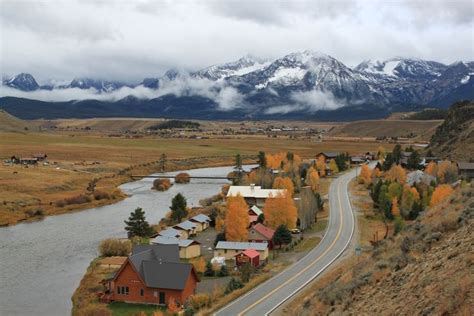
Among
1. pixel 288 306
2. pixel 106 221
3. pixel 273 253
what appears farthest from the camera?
pixel 106 221

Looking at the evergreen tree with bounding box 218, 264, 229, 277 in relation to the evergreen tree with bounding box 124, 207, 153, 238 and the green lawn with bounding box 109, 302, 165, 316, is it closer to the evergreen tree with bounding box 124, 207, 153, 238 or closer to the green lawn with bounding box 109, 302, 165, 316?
the green lawn with bounding box 109, 302, 165, 316

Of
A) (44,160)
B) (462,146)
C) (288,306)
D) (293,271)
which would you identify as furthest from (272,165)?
(288,306)

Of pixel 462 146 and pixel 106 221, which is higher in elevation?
pixel 462 146

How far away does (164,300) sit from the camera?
131 ft

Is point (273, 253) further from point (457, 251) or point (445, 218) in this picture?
point (457, 251)

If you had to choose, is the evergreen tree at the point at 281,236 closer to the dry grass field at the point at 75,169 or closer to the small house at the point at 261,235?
the small house at the point at 261,235

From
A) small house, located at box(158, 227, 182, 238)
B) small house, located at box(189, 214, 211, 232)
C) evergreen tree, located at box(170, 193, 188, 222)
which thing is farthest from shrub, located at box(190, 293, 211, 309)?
evergreen tree, located at box(170, 193, 188, 222)

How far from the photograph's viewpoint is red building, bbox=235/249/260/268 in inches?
1876

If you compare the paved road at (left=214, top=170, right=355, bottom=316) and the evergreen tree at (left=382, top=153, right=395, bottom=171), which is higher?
the evergreen tree at (left=382, top=153, right=395, bottom=171)

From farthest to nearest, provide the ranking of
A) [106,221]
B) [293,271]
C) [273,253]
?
[106,221], [273,253], [293,271]

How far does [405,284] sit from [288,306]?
15.8 meters

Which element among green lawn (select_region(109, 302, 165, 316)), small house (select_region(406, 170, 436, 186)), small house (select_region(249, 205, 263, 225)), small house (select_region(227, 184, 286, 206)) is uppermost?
small house (select_region(406, 170, 436, 186))

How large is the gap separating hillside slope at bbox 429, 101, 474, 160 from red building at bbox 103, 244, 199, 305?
8868 centimetres

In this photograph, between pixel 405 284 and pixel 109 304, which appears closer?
pixel 405 284
